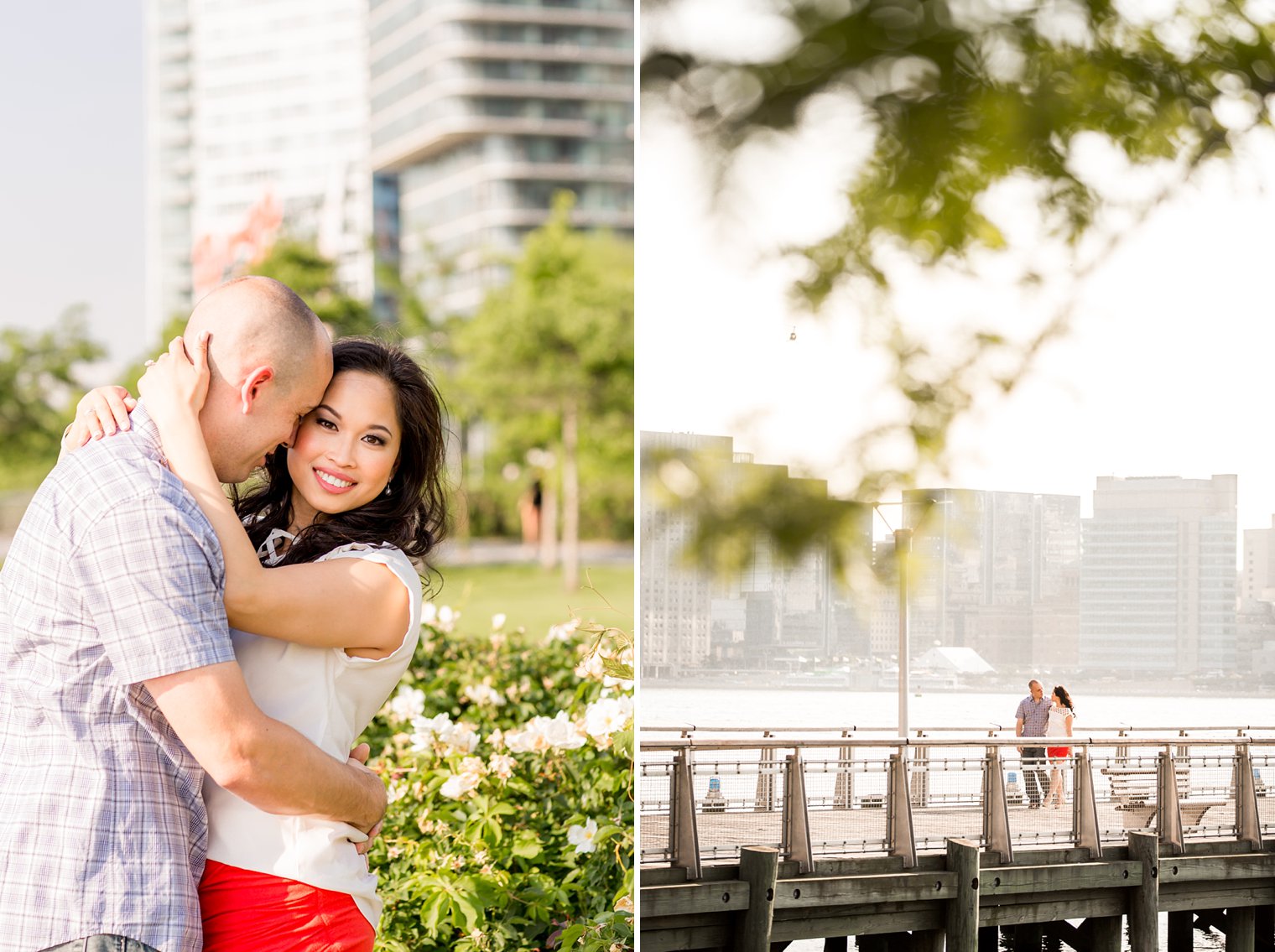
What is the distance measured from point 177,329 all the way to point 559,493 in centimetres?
725

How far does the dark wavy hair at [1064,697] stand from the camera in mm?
2270

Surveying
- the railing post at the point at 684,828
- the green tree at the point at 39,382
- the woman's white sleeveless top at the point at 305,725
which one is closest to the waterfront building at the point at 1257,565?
the railing post at the point at 684,828

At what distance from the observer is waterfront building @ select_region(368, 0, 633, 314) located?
4288 centimetres

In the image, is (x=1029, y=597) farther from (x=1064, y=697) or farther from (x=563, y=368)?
(x=563, y=368)

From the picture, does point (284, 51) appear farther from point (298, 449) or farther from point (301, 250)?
point (298, 449)

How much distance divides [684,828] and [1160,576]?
40.3 inches

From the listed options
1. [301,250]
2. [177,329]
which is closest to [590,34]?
[301,250]

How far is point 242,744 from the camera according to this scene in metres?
1.25

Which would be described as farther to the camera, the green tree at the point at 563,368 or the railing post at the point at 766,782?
the green tree at the point at 563,368

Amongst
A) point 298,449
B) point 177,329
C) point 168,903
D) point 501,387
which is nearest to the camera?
point 168,903

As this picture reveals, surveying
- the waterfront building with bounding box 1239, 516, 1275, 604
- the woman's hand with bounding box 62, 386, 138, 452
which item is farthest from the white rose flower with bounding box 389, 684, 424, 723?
the waterfront building with bounding box 1239, 516, 1275, 604

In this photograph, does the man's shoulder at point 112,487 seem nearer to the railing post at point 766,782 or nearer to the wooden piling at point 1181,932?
the railing post at point 766,782

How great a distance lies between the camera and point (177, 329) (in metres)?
19.4

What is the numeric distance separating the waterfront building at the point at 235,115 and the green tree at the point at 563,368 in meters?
14.0
